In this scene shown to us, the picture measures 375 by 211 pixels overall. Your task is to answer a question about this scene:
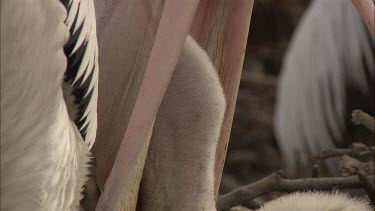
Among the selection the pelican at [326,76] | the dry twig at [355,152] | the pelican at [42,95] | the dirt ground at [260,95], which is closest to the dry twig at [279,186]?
the dry twig at [355,152]

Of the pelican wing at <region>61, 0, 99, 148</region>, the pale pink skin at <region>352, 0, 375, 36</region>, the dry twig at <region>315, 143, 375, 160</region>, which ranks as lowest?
the dry twig at <region>315, 143, 375, 160</region>

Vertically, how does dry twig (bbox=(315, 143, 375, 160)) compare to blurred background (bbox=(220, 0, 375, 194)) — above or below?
below

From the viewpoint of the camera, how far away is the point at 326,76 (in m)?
1.41

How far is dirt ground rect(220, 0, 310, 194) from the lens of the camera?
1886 mm

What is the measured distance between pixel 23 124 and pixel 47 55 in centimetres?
6

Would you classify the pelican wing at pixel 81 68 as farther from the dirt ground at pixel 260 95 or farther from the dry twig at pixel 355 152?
the dirt ground at pixel 260 95

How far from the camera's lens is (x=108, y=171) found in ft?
2.79

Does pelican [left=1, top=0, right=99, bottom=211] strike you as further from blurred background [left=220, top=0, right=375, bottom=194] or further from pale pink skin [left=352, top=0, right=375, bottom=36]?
blurred background [left=220, top=0, right=375, bottom=194]

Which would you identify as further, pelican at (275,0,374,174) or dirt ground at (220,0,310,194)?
dirt ground at (220,0,310,194)

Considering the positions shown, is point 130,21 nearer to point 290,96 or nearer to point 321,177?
point 321,177

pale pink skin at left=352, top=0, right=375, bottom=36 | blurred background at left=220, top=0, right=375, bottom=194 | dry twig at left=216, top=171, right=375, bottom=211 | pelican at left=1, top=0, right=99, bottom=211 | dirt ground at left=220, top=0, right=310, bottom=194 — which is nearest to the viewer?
pelican at left=1, top=0, right=99, bottom=211

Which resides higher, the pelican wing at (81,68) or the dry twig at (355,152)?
the pelican wing at (81,68)

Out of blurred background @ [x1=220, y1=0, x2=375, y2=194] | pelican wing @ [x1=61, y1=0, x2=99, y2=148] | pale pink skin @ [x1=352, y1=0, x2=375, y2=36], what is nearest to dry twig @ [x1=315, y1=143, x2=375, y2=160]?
blurred background @ [x1=220, y1=0, x2=375, y2=194]

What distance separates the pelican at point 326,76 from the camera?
4.40ft
